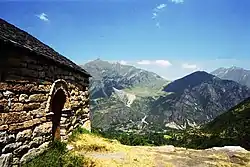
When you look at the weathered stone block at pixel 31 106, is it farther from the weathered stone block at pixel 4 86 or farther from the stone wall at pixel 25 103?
the weathered stone block at pixel 4 86

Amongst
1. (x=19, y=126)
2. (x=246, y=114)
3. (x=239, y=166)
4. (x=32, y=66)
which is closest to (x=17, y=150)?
(x=19, y=126)

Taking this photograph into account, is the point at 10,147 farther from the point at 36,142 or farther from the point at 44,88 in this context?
the point at 44,88

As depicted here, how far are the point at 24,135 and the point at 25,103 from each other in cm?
95

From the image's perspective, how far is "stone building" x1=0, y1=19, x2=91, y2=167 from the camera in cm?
759

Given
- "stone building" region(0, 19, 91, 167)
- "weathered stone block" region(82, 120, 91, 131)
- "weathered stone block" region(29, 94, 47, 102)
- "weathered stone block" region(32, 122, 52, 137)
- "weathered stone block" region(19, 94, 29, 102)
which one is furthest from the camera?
"weathered stone block" region(82, 120, 91, 131)

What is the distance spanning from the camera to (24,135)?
8.38m

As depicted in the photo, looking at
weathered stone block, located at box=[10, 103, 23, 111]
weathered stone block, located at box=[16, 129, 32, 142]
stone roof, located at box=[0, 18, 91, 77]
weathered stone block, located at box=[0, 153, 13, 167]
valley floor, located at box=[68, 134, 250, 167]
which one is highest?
stone roof, located at box=[0, 18, 91, 77]

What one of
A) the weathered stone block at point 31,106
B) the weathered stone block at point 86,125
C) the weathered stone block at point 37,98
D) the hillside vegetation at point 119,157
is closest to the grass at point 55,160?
the hillside vegetation at point 119,157

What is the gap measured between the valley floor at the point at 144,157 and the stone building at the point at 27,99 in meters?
1.39

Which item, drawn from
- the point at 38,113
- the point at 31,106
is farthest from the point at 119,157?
the point at 31,106

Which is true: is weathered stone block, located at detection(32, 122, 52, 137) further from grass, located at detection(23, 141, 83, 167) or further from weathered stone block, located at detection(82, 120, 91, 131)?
weathered stone block, located at detection(82, 120, 91, 131)

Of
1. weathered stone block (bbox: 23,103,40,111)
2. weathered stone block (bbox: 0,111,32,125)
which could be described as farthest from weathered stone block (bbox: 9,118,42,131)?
weathered stone block (bbox: 23,103,40,111)

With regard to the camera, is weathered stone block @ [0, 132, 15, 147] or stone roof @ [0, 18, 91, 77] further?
stone roof @ [0, 18, 91, 77]

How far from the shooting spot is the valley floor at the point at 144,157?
9.24 m
